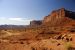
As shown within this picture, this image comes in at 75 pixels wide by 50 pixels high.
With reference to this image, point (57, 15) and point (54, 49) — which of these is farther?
point (57, 15)

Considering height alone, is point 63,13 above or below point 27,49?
above

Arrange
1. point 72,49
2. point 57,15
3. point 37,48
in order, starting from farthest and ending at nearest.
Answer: point 57,15, point 37,48, point 72,49

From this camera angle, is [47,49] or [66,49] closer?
[66,49]

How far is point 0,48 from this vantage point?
22.1 meters

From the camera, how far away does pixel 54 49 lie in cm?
1941

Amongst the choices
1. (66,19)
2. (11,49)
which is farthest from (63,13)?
(11,49)

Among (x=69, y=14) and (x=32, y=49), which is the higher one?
(x=69, y=14)

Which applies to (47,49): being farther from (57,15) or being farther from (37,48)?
(57,15)

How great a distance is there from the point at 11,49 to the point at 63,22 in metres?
57.4

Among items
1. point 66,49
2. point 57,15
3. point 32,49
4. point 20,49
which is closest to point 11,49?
point 20,49

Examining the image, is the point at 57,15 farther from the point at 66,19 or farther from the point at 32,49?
A: the point at 32,49

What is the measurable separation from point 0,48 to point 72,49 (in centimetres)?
876

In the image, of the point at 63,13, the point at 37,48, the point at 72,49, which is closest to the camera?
the point at 72,49

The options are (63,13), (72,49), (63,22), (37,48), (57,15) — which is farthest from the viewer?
(57,15)
